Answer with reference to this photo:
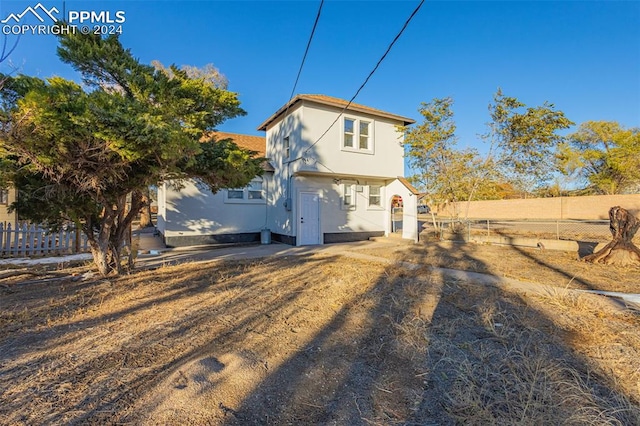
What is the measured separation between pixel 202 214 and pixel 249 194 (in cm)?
225

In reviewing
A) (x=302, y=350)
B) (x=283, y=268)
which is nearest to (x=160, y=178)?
(x=283, y=268)

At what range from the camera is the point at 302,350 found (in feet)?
10.9

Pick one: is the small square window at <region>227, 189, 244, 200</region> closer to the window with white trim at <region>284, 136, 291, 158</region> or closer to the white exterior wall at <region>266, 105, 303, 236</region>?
the white exterior wall at <region>266, 105, 303, 236</region>

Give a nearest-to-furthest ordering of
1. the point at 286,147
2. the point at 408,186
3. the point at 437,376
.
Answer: the point at 437,376 → the point at 286,147 → the point at 408,186

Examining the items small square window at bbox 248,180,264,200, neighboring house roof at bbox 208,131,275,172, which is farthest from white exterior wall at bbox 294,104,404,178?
neighboring house roof at bbox 208,131,275,172

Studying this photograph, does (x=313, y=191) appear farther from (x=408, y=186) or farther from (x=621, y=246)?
(x=621, y=246)

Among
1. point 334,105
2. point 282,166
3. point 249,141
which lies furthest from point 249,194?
point 334,105

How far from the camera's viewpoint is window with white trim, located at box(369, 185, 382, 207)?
579 inches

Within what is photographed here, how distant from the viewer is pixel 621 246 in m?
8.06

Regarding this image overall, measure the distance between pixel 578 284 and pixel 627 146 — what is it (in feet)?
119

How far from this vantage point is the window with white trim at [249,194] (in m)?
13.1

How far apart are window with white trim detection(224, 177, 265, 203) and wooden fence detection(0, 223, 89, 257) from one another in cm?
535

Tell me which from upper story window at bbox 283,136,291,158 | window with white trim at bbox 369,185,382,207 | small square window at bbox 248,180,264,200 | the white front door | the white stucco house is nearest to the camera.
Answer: the white stucco house

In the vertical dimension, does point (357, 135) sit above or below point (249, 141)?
below
